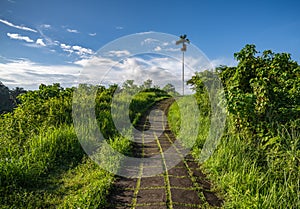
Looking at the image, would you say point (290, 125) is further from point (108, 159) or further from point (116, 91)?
point (116, 91)

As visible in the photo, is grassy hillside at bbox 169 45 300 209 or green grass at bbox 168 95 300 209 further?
grassy hillside at bbox 169 45 300 209

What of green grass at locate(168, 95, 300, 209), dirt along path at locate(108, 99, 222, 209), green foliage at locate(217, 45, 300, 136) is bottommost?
dirt along path at locate(108, 99, 222, 209)

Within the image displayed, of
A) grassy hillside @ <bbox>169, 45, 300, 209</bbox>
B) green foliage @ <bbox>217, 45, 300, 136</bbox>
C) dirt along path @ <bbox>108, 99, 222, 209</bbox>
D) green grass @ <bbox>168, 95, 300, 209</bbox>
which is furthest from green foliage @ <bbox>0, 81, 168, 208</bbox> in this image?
green foliage @ <bbox>217, 45, 300, 136</bbox>

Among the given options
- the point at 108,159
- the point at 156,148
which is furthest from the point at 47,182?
the point at 156,148

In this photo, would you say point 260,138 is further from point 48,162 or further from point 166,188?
point 48,162

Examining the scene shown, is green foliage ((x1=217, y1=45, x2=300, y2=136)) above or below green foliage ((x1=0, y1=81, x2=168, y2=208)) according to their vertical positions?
above

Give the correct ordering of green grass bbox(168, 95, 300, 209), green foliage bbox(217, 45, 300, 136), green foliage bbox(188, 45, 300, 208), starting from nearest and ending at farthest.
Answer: green grass bbox(168, 95, 300, 209), green foliage bbox(188, 45, 300, 208), green foliage bbox(217, 45, 300, 136)

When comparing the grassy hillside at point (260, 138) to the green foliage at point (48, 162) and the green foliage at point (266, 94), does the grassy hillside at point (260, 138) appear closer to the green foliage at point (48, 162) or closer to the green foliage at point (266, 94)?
the green foliage at point (266, 94)

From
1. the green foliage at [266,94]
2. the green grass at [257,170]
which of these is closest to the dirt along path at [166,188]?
the green grass at [257,170]

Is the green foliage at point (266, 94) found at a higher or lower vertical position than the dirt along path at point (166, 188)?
higher

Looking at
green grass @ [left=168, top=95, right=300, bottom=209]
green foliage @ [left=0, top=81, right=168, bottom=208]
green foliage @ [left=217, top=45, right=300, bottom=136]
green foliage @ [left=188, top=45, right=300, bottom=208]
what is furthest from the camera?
green foliage @ [left=217, top=45, right=300, bottom=136]

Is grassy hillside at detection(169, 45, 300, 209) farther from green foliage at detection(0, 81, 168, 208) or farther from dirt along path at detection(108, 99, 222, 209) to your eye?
green foliage at detection(0, 81, 168, 208)

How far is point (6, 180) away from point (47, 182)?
638 mm

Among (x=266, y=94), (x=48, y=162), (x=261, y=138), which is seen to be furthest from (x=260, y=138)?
(x=48, y=162)
